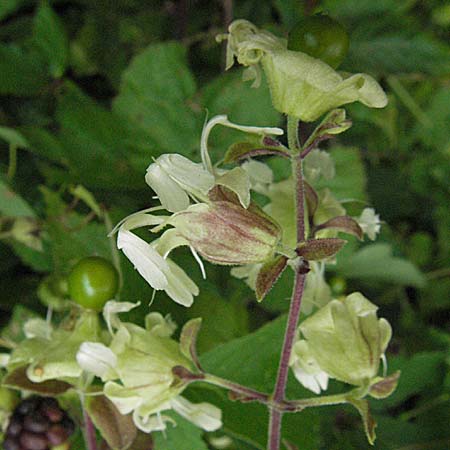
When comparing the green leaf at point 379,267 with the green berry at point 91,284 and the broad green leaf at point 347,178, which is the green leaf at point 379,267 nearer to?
the broad green leaf at point 347,178

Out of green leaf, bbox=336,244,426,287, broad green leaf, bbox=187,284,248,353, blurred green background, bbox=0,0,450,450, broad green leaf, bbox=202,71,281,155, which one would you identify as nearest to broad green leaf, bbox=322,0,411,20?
blurred green background, bbox=0,0,450,450

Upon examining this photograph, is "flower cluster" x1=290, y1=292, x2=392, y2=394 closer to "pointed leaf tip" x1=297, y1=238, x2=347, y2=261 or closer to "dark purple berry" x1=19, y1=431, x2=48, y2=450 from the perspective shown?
"pointed leaf tip" x1=297, y1=238, x2=347, y2=261

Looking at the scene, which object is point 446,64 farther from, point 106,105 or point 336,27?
point 336,27

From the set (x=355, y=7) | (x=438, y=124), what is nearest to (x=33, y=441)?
(x=355, y=7)

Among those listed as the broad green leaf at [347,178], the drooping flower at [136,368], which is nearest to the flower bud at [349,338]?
the drooping flower at [136,368]

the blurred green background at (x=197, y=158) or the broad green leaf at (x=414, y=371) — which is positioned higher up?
the blurred green background at (x=197, y=158)

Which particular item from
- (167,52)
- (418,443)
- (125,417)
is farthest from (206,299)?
(418,443)
